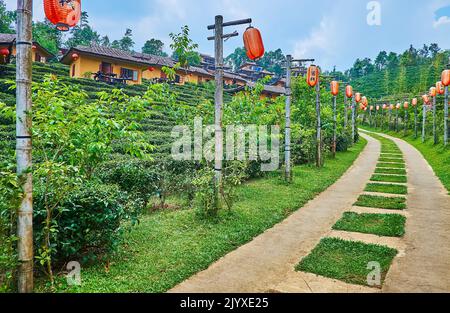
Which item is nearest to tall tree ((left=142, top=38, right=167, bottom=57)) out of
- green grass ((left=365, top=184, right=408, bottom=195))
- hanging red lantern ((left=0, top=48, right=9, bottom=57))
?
hanging red lantern ((left=0, top=48, right=9, bottom=57))

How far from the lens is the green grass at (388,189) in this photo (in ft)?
35.8

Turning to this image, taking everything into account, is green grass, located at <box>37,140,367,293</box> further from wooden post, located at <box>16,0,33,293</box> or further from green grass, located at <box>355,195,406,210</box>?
green grass, located at <box>355,195,406,210</box>

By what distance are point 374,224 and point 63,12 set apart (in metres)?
6.97

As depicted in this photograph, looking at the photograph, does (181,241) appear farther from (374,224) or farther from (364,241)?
(374,224)

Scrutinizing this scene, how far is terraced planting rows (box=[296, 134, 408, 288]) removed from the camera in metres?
5.00

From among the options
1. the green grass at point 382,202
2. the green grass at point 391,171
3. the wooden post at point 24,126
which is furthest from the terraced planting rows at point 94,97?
the green grass at point 391,171

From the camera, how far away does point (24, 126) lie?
12.2 ft

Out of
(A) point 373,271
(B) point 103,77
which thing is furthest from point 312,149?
(B) point 103,77

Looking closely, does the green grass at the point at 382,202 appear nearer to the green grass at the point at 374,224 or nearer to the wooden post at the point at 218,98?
the green grass at the point at 374,224

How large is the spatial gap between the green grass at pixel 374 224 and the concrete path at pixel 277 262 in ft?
0.92

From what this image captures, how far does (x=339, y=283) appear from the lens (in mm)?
4617

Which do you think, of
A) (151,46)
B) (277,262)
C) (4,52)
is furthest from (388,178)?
(151,46)

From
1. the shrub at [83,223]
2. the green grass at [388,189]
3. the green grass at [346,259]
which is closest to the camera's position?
the shrub at [83,223]

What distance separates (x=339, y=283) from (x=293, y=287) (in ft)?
2.14
